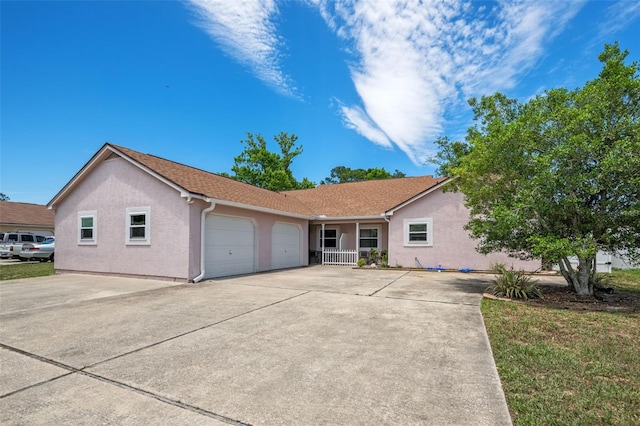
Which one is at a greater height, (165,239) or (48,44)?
(48,44)

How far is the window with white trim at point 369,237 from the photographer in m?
18.3

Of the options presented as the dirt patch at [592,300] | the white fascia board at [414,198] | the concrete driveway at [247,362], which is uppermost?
the white fascia board at [414,198]

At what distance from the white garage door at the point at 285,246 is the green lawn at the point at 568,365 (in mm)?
10709

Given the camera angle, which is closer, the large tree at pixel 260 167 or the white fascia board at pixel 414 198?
the white fascia board at pixel 414 198

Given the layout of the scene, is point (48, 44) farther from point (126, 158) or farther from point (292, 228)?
point (292, 228)

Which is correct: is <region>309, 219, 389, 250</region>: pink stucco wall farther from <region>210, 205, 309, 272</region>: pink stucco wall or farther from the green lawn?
the green lawn

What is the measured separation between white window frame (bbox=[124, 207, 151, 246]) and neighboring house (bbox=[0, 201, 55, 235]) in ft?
82.7

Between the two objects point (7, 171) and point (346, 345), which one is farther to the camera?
point (7, 171)

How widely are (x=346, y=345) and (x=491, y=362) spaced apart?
1.90m

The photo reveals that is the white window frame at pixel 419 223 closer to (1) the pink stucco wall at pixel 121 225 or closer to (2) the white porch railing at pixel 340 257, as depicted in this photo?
(2) the white porch railing at pixel 340 257

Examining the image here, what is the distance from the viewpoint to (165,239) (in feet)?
36.7

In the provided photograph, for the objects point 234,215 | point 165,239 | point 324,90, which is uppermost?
point 324,90

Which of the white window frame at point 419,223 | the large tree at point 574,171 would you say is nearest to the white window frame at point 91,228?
the white window frame at point 419,223

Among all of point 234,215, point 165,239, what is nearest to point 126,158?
point 165,239
